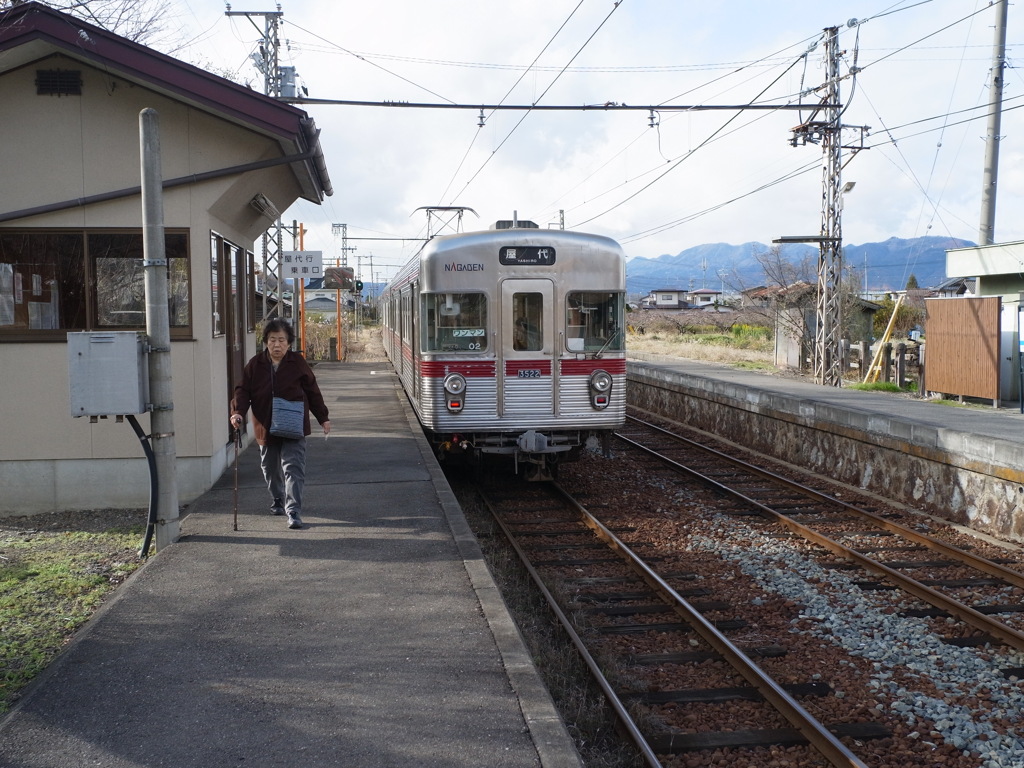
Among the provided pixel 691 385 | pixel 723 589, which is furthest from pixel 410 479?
pixel 691 385

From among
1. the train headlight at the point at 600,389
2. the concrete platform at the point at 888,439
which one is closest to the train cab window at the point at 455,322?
the train headlight at the point at 600,389

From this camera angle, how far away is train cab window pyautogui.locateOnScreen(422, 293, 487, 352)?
10.2m

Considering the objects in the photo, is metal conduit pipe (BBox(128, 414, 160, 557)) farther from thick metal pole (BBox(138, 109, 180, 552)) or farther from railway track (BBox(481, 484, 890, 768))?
Answer: railway track (BBox(481, 484, 890, 768))

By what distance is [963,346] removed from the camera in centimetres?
1734

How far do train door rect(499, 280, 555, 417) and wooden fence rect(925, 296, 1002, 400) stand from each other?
10.3 m

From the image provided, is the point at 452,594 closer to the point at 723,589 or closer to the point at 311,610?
the point at 311,610

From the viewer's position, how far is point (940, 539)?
8922 mm

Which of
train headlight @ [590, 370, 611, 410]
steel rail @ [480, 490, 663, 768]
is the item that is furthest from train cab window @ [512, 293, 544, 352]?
steel rail @ [480, 490, 663, 768]

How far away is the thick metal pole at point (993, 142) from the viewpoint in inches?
961

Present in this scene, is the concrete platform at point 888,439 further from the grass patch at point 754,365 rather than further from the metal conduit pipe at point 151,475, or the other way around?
the metal conduit pipe at point 151,475

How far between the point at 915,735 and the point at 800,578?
276 centimetres

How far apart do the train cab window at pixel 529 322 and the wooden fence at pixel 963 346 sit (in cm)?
1042

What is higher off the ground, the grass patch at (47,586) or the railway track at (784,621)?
the grass patch at (47,586)

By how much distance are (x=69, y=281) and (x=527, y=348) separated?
4761 mm
